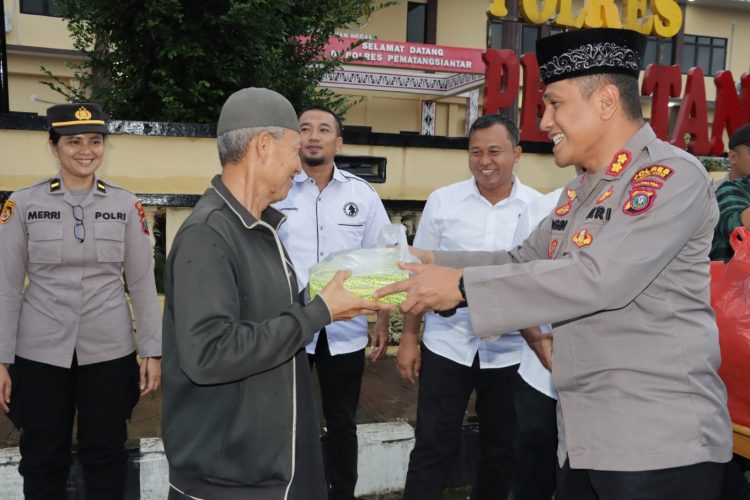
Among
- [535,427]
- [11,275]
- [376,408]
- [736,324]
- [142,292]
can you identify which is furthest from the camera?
[376,408]

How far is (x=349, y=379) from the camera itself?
3.95m

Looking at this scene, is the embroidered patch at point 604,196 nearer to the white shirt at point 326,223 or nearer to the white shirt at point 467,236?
the white shirt at point 467,236

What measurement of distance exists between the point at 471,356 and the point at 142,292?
73.6 inches

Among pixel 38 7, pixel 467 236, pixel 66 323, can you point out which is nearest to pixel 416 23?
pixel 38 7

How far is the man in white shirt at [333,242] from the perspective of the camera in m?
3.89

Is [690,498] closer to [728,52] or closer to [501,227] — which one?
[501,227]

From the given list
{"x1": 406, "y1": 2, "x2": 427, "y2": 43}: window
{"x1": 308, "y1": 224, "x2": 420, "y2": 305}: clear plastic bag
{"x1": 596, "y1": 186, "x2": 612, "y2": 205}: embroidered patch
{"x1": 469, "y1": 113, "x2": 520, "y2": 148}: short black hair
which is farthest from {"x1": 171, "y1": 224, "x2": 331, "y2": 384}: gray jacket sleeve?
{"x1": 406, "y1": 2, "x2": 427, "y2": 43}: window

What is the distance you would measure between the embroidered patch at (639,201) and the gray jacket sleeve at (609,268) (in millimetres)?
15

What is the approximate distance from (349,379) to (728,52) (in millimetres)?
28763

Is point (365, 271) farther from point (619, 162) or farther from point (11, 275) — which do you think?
point (11, 275)

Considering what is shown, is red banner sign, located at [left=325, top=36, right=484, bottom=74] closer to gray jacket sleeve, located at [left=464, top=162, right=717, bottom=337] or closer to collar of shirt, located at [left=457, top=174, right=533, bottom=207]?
collar of shirt, located at [left=457, top=174, right=533, bottom=207]

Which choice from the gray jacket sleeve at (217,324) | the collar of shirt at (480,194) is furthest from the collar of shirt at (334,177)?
the gray jacket sleeve at (217,324)

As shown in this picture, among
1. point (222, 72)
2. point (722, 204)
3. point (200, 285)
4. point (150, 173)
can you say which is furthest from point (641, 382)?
point (222, 72)

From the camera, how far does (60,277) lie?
3.23 meters
